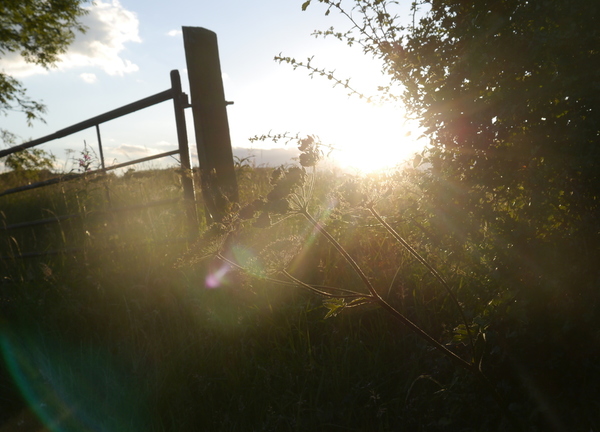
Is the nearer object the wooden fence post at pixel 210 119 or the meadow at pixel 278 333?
the meadow at pixel 278 333

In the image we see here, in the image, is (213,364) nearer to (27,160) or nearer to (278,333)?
(278,333)

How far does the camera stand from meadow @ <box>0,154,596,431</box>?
191 cm

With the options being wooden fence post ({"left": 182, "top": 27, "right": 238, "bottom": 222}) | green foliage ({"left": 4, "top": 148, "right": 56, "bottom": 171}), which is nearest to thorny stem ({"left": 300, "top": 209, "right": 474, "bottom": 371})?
wooden fence post ({"left": 182, "top": 27, "right": 238, "bottom": 222})

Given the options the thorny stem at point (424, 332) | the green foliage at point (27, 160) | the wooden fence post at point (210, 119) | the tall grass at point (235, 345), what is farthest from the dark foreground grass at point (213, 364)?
the green foliage at point (27, 160)

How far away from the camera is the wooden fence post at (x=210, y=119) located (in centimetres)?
391

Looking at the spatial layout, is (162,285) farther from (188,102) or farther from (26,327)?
(188,102)

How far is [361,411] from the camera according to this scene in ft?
7.38

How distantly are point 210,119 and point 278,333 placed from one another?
77.8 inches

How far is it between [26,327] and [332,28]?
3.21m

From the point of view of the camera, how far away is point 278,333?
287cm

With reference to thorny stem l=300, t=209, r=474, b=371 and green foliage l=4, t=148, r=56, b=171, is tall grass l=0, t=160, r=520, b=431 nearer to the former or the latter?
thorny stem l=300, t=209, r=474, b=371

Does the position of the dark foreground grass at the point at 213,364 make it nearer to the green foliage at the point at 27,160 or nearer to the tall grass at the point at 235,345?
the tall grass at the point at 235,345

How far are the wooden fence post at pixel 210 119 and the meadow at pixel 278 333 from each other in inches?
11.2

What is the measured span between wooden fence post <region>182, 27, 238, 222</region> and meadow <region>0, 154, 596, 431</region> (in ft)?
0.94
